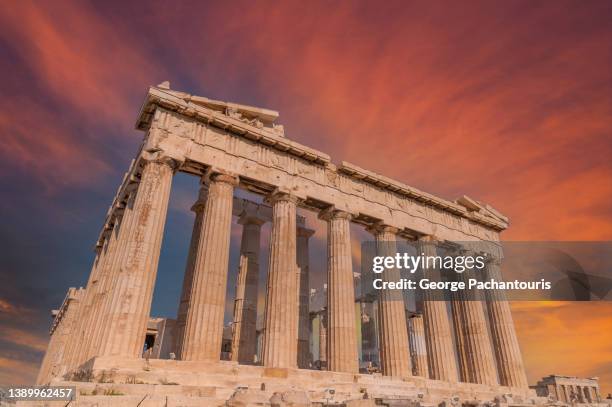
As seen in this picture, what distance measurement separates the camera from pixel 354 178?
24906mm

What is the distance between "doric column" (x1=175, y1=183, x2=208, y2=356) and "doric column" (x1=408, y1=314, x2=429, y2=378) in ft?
61.3

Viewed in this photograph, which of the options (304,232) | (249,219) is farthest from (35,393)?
(304,232)

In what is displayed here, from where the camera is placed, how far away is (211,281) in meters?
17.2

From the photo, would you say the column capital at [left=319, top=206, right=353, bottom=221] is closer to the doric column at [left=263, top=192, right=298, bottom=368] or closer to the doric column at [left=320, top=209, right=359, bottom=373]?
the doric column at [left=320, top=209, right=359, bottom=373]

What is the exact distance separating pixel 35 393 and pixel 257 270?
16310 mm

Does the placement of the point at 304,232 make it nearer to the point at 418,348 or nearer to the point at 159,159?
the point at 159,159

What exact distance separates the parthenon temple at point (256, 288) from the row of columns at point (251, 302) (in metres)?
0.06

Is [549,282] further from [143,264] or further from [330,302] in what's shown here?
[143,264]

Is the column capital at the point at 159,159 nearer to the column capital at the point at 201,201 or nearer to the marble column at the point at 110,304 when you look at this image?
the marble column at the point at 110,304

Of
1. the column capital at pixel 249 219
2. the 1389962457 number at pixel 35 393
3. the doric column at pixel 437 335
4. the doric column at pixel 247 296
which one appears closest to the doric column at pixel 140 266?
the 1389962457 number at pixel 35 393

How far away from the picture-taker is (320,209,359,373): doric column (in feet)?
63.8

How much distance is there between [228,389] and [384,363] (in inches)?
432

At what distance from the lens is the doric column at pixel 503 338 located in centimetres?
2658

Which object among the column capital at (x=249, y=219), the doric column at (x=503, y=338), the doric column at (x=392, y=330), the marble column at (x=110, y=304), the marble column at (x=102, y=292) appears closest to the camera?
the marble column at (x=110, y=304)
